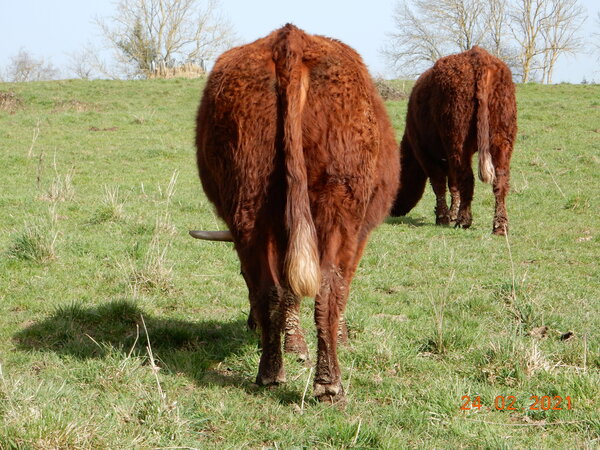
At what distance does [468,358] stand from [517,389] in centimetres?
52

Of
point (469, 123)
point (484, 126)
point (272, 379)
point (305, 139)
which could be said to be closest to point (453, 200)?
point (469, 123)

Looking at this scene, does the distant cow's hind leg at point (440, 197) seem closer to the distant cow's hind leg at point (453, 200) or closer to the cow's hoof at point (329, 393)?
the distant cow's hind leg at point (453, 200)

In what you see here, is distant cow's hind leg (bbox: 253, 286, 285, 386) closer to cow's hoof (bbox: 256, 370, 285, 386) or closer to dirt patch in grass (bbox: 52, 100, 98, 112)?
cow's hoof (bbox: 256, 370, 285, 386)

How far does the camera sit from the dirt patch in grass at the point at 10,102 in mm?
18922

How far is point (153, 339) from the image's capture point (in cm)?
444

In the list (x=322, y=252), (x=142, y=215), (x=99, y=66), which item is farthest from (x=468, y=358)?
(x=99, y=66)

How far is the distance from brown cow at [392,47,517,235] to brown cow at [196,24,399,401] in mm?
5283

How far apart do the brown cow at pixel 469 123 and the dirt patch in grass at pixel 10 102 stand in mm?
13905

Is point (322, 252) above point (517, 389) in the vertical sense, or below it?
above

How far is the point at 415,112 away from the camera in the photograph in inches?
397

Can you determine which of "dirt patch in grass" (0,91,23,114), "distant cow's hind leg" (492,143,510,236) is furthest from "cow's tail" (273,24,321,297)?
"dirt patch in grass" (0,91,23,114)

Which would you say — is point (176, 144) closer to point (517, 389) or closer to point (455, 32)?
point (517, 389)

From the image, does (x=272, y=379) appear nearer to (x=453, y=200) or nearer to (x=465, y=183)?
(x=465, y=183)

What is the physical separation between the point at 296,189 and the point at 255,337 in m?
1.62
